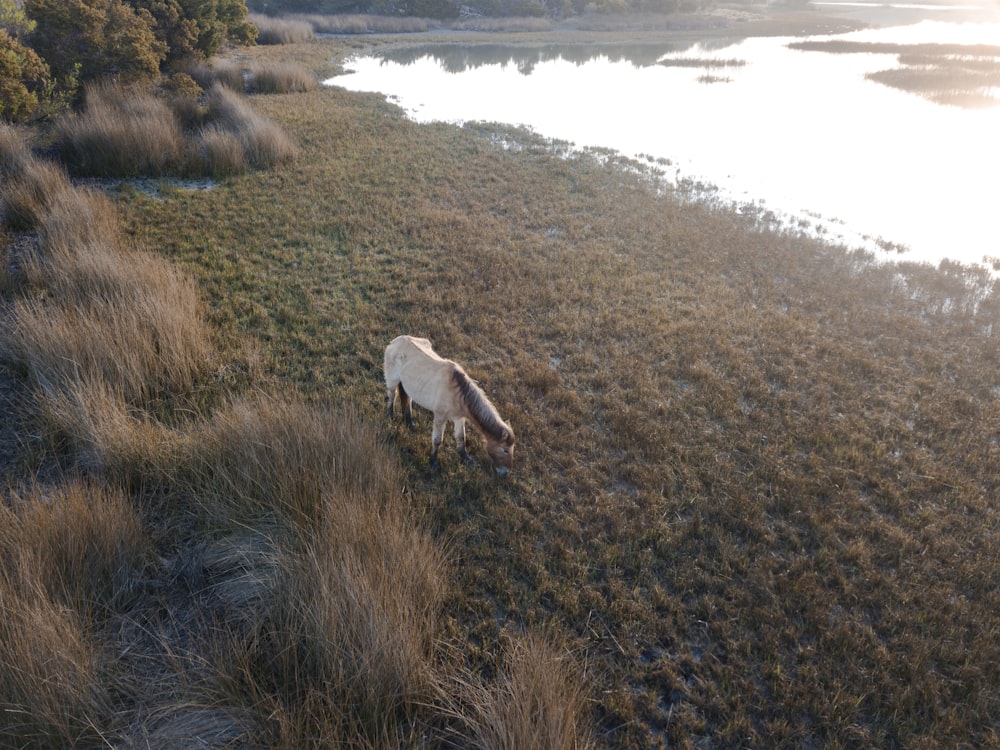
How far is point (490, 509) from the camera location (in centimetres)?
512

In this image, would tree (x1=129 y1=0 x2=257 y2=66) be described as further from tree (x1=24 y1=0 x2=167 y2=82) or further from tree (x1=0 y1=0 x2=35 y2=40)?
tree (x1=0 y1=0 x2=35 y2=40)

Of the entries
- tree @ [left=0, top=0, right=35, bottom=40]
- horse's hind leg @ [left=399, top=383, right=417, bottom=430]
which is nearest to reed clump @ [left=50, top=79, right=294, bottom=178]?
tree @ [left=0, top=0, right=35, bottom=40]

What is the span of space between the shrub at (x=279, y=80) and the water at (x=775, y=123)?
3.45 metres

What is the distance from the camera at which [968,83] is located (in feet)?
Answer: 93.9

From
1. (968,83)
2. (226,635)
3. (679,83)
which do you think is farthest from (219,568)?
(968,83)

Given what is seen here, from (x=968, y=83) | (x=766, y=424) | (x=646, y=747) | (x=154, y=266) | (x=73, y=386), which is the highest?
(x=968, y=83)

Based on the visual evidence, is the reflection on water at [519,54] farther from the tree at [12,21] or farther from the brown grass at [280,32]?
the tree at [12,21]

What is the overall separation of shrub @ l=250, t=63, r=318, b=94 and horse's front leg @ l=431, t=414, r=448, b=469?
22.2 metres

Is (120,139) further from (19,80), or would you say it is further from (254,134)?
(254,134)

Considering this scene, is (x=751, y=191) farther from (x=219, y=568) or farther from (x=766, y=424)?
(x=219, y=568)

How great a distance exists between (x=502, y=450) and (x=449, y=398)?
30.5 inches

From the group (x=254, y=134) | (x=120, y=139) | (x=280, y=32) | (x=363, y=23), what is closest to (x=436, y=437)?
(x=120, y=139)

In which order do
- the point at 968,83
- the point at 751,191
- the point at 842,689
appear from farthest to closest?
the point at 968,83, the point at 751,191, the point at 842,689

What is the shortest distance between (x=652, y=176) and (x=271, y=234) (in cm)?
1184
